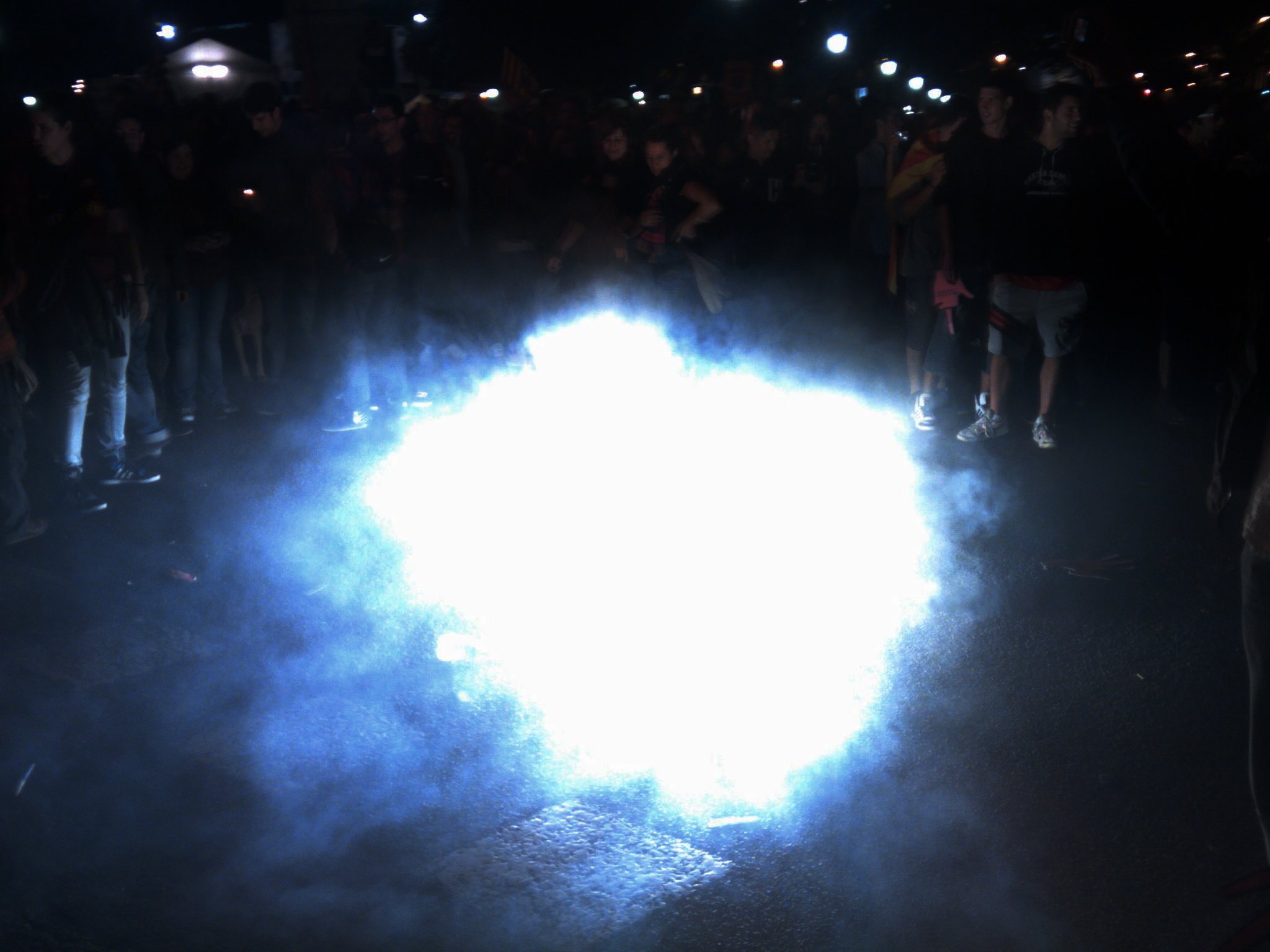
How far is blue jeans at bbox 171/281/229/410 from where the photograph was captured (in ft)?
23.7

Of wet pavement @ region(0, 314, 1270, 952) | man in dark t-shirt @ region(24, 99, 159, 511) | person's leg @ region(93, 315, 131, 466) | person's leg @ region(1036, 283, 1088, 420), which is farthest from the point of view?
person's leg @ region(1036, 283, 1088, 420)

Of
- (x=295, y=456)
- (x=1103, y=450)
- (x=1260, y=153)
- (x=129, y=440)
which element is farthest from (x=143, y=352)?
(x=1260, y=153)

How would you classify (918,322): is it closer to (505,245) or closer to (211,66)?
(505,245)

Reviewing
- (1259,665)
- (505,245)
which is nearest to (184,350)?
(505,245)

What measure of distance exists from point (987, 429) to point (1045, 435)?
38 cm

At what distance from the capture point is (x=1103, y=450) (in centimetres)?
676

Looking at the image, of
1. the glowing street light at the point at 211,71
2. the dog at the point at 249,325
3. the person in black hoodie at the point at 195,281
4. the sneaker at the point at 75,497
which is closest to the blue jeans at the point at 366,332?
the person in black hoodie at the point at 195,281

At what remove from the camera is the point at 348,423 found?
7.60 m

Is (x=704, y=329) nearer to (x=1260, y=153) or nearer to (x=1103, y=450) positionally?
(x=1103, y=450)

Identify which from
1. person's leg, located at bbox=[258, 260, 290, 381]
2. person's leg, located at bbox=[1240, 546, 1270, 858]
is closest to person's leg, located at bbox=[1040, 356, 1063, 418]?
person's leg, located at bbox=[1240, 546, 1270, 858]

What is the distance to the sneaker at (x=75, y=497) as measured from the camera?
19.3 feet

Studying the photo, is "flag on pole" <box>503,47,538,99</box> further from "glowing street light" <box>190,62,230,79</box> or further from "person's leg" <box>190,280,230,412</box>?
"glowing street light" <box>190,62,230,79</box>

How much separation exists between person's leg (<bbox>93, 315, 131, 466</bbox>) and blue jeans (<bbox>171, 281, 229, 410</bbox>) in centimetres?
87

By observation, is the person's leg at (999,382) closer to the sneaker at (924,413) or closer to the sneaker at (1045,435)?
the sneaker at (1045,435)
